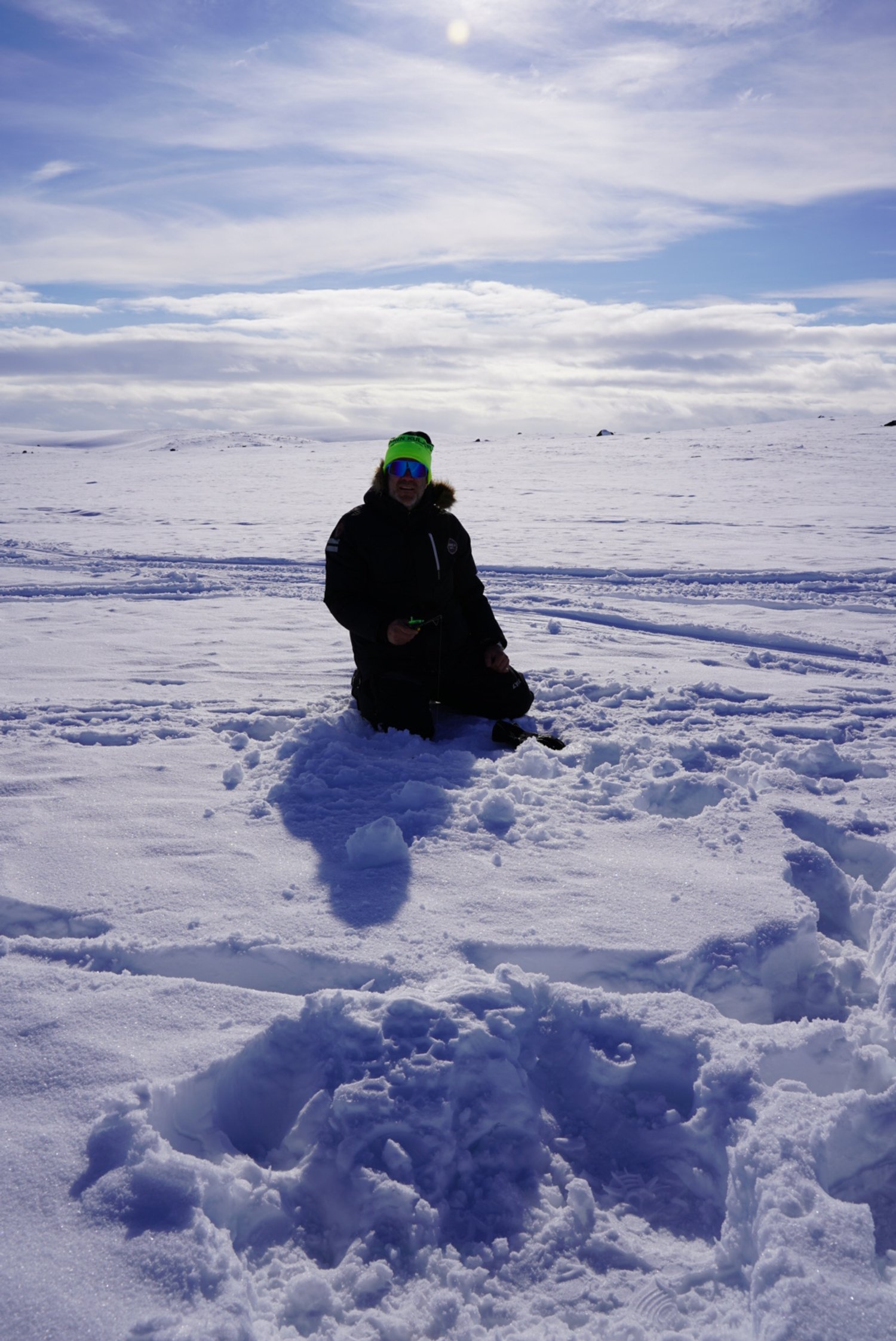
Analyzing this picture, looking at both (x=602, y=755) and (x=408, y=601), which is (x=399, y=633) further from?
(x=602, y=755)

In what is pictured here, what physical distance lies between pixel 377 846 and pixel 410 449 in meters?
2.08

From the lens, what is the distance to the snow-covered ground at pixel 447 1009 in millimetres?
1835

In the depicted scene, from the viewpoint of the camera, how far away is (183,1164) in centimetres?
198

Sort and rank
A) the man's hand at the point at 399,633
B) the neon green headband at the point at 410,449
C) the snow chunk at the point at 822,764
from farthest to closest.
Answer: the neon green headband at the point at 410,449
the man's hand at the point at 399,633
the snow chunk at the point at 822,764

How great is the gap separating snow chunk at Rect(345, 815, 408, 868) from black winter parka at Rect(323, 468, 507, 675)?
130cm

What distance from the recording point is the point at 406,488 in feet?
14.8

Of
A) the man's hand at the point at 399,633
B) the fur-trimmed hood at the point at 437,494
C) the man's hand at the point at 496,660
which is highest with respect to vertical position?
the fur-trimmed hood at the point at 437,494

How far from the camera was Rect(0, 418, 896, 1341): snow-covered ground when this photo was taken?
183 cm

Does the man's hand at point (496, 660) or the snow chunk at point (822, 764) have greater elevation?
the man's hand at point (496, 660)

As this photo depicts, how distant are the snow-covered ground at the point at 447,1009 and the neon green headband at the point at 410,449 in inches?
54.0

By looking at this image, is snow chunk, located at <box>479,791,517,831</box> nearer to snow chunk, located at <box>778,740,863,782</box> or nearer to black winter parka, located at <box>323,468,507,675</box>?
black winter parka, located at <box>323,468,507,675</box>

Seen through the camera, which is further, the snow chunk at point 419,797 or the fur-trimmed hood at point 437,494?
the fur-trimmed hood at point 437,494

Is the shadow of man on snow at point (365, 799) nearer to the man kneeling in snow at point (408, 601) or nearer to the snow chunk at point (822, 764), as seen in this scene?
the man kneeling in snow at point (408, 601)

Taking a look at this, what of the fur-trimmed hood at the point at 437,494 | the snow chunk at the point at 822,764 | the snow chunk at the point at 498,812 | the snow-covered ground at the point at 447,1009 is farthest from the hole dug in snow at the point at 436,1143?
the fur-trimmed hood at the point at 437,494
